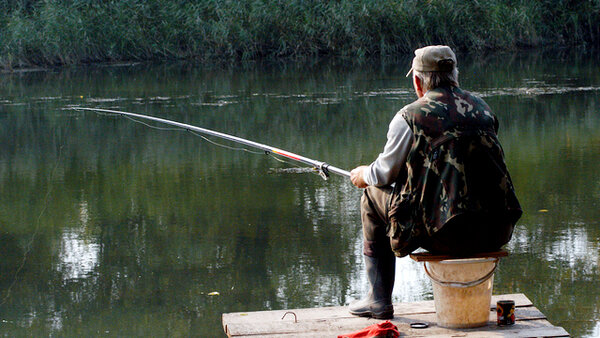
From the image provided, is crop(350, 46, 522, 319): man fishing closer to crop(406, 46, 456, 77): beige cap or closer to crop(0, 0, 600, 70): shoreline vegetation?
crop(406, 46, 456, 77): beige cap

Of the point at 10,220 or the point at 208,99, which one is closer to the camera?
the point at 10,220

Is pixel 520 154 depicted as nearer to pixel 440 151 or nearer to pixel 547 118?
pixel 547 118

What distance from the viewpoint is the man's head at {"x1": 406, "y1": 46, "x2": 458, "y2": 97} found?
2902 mm

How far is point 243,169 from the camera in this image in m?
7.16

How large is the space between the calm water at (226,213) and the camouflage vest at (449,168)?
106 cm

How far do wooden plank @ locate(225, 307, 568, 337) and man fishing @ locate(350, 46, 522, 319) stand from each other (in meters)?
0.25

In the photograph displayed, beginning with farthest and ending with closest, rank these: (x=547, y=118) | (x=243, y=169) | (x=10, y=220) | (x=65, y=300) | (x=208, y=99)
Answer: (x=208, y=99) → (x=547, y=118) → (x=243, y=169) → (x=10, y=220) → (x=65, y=300)

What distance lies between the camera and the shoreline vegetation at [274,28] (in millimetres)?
17672

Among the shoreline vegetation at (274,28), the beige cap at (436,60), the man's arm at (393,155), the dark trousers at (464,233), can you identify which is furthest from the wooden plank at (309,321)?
the shoreline vegetation at (274,28)

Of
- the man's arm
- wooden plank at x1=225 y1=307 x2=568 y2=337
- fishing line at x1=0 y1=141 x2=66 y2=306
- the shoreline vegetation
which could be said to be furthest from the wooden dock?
the shoreline vegetation

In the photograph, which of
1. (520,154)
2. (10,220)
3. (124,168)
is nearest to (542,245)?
(520,154)

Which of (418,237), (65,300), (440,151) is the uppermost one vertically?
(440,151)

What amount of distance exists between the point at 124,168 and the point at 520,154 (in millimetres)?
3047

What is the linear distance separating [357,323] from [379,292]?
0.43 ft
